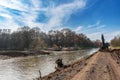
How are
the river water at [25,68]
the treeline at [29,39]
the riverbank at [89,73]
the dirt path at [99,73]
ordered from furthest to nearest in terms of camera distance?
the treeline at [29,39] < the river water at [25,68] < the riverbank at [89,73] < the dirt path at [99,73]

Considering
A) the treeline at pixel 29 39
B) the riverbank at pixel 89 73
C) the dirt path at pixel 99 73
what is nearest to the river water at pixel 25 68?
the riverbank at pixel 89 73

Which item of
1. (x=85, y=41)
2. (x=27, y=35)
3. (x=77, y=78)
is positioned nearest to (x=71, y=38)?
(x=85, y=41)

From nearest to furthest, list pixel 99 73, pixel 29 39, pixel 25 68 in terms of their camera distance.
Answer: pixel 99 73 < pixel 25 68 < pixel 29 39

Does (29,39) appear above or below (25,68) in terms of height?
above

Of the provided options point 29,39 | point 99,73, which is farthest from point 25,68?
point 29,39

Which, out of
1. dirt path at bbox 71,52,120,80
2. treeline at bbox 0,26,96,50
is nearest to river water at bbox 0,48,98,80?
dirt path at bbox 71,52,120,80

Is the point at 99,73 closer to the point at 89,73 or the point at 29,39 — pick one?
the point at 89,73

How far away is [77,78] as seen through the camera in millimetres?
18531

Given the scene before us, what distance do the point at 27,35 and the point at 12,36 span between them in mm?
9628

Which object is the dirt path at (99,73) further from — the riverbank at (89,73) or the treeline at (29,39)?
the treeline at (29,39)

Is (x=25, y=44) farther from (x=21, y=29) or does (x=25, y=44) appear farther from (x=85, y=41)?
(x=85, y=41)

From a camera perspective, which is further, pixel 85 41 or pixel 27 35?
pixel 85 41

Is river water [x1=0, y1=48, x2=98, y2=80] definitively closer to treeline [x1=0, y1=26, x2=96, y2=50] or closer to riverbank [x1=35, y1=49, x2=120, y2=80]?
riverbank [x1=35, y1=49, x2=120, y2=80]

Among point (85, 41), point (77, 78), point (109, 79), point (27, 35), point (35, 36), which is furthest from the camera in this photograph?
point (85, 41)
